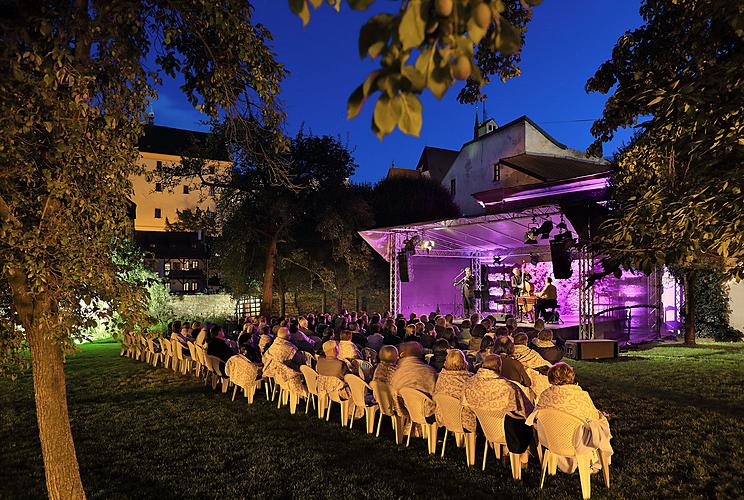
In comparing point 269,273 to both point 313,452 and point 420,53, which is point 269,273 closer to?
point 313,452

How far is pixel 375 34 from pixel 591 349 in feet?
41.9

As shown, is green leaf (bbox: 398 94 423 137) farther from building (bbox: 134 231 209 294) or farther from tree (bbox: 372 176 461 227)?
building (bbox: 134 231 209 294)

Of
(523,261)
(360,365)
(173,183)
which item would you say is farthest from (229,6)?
(523,261)

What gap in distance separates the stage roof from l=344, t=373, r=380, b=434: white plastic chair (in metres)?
8.42

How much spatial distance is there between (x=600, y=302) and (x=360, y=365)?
1152 cm

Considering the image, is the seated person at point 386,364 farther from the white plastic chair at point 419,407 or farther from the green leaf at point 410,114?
the green leaf at point 410,114

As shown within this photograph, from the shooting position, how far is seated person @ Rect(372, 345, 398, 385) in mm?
6340

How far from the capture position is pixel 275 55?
4809 millimetres

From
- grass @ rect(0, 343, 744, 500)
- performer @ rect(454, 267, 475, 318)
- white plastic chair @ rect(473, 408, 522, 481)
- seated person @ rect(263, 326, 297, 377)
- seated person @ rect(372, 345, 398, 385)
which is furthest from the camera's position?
performer @ rect(454, 267, 475, 318)

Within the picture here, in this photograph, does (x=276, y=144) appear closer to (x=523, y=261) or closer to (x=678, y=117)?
(x=678, y=117)

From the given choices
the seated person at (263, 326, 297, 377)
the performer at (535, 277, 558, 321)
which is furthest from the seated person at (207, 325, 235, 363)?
the performer at (535, 277, 558, 321)

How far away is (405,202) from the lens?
28.6m

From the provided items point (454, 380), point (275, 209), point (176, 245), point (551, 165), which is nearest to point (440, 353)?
point (454, 380)

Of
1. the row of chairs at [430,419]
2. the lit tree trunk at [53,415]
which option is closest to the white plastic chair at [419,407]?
the row of chairs at [430,419]
